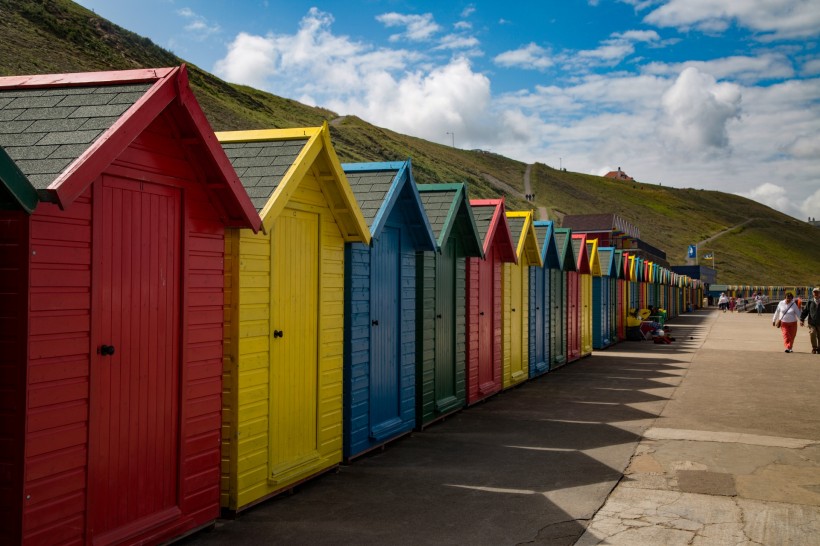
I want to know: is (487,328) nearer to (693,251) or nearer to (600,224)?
(600,224)

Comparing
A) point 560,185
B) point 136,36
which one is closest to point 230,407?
point 136,36

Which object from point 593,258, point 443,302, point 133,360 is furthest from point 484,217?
point 593,258

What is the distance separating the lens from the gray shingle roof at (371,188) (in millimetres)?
9148

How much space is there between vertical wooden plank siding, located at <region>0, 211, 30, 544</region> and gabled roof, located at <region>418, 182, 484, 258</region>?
22.4 feet

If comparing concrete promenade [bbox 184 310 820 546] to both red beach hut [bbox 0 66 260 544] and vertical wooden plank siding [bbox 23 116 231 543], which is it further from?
red beach hut [bbox 0 66 260 544]

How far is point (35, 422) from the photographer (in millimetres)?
4465

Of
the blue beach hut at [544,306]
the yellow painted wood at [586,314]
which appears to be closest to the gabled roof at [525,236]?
the blue beach hut at [544,306]

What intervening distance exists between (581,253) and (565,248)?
2393mm

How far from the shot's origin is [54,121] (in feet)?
16.6

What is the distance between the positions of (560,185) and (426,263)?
545 ft

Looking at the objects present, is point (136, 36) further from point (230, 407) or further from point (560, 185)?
point (560, 185)

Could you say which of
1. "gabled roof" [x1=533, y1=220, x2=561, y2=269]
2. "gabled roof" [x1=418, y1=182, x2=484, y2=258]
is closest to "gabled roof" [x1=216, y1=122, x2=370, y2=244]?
"gabled roof" [x1=418, y1=182, x2=484, y2=258]

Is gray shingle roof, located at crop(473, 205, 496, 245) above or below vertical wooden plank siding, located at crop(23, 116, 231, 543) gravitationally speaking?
above

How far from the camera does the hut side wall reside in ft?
21.2
